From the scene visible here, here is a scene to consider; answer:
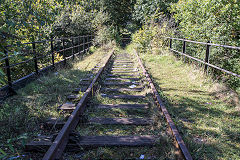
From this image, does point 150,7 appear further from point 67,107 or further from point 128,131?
point 128,131

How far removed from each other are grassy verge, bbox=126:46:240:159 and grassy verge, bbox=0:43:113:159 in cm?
227

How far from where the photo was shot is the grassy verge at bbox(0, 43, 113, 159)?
2926 mm

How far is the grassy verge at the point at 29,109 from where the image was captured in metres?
2.93

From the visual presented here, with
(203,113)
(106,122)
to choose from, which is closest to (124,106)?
(106,122)

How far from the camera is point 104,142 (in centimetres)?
280

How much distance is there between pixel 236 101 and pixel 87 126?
3242 mm

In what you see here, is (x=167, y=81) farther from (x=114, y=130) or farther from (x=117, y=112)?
(x=114, y=130)

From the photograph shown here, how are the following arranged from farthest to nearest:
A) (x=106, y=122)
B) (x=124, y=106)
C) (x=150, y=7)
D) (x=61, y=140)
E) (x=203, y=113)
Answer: (x=150, y=7) → (x=124, y=106) → (x=203, y=113) → (x=106, y=122) → (x=61, y=140)

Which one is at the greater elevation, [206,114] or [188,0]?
[188,0]

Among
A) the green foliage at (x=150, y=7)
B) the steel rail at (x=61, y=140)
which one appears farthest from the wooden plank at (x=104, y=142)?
the green foliage at (x=150, y=7)

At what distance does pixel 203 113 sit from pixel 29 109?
344 centimetres

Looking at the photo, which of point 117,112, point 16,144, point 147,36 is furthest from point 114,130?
point 147,36

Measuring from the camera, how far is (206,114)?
386 cm

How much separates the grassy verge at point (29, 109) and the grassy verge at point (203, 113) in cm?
227
